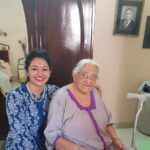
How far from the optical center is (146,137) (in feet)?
8.66

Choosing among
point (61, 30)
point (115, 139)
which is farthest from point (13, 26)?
point (115, 139)

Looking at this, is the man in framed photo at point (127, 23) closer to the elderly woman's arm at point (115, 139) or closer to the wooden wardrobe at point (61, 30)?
the wooden wardrobe at point (61, 30)

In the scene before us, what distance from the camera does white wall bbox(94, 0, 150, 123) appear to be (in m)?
2.49

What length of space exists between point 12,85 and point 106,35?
139cm

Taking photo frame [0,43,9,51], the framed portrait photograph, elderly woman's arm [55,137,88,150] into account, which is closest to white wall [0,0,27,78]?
photo frame [0,43,9,51]

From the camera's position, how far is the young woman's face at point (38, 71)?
1.38 metres

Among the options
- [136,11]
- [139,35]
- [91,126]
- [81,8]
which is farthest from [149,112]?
[81,8]

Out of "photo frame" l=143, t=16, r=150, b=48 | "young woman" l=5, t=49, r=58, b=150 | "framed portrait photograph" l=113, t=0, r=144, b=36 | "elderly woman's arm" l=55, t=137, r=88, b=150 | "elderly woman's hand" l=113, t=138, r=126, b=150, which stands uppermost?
"framed portrait photograph" l=113, t=0, r=144, b=36

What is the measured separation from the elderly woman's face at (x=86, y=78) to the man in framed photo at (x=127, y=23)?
1.26 meters

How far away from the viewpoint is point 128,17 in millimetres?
2500

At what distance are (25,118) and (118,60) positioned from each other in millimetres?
1579

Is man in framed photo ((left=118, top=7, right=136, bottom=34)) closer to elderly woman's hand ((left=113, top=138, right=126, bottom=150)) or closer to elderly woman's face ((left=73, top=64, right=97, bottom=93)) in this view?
elderly woman's face ((left=73, top=64, right=97, bottom=93))

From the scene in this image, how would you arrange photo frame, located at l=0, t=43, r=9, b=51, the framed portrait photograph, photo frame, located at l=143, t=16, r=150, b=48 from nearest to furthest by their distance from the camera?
photo frame, located at l=0, t=43, r=9, b=51 → the framed portrait photograph → photo frame, located at l=143, t=16, r=150, b=48

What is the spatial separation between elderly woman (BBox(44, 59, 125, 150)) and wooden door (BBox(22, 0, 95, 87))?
8.4 inches
